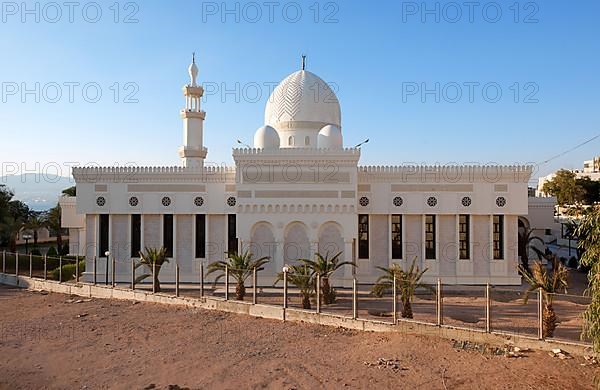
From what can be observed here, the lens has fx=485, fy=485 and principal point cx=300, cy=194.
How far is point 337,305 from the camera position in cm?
1612

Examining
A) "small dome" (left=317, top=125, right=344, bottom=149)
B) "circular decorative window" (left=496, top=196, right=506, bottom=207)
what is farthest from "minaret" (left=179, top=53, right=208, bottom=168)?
"circular decorative window" (left=496, top=196, right=506, bottom=207)

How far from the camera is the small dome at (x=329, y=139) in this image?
21.0m

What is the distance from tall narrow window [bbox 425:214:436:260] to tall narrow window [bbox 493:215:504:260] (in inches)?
103

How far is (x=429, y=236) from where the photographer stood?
20938 millimetres

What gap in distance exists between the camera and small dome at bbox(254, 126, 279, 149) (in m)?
21.0

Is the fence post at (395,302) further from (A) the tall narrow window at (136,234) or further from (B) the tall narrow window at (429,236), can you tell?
(A) the tall narrow window at (136,234)

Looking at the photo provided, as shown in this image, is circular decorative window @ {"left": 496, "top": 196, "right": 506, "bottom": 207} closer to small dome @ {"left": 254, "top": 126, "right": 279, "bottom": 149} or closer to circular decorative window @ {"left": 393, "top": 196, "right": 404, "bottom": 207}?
circular decorative window @ {"left": 393, "top": 196, "right": 404, "bottom": 207}

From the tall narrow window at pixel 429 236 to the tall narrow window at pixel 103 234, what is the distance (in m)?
14.0

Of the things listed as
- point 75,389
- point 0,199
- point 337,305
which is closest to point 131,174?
point 337,305

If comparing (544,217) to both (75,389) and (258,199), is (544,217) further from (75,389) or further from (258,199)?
(75,389)

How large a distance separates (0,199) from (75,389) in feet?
84.6

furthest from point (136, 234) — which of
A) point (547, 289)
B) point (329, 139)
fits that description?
point (547, 289)

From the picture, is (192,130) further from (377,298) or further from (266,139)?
(377,298)

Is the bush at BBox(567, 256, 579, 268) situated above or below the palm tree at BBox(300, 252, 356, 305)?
below
